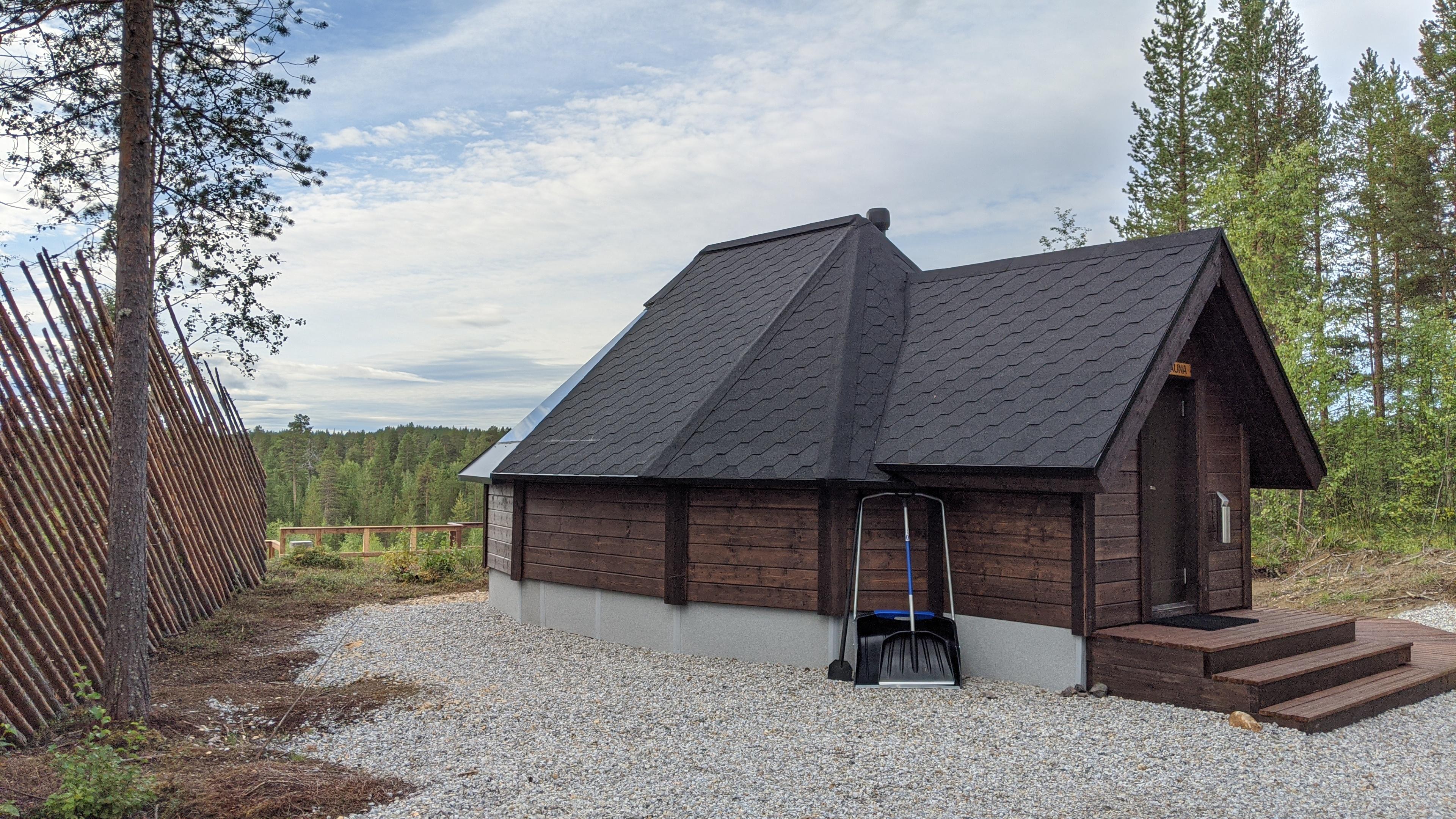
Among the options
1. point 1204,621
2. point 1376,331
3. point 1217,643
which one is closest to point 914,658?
point 1217,643

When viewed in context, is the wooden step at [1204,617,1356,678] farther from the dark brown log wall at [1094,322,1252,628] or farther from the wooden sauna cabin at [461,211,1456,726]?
the dark brown log wall at [1094,322,1252,628]

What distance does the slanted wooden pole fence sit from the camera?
4.78 meters

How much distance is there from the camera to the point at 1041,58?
987 cm

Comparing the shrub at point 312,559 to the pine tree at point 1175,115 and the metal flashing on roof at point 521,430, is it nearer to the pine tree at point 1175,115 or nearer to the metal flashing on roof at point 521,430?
the metal flashing on roof at point 521,430

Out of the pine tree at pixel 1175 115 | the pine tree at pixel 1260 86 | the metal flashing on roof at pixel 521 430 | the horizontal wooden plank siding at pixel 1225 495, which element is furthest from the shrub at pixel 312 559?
the pine tree at pixel 1260 86

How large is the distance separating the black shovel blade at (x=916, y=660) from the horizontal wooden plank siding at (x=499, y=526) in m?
4.37

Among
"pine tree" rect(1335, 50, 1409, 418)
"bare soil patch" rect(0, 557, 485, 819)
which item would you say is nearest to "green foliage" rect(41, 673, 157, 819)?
"bare soil patch" rect(0, 557, 485, 819)

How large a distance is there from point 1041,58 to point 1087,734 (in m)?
7.84

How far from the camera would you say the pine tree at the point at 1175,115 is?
18656 mm

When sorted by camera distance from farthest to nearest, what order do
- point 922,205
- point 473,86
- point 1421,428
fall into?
point 1421,428
point 922,205
point 473,86

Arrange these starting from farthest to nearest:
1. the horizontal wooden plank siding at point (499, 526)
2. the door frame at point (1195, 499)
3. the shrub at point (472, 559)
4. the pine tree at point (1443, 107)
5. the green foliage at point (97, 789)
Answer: the pine tree at point (1443, 107)
the shrub at point (472, 559)
the horizontal wooden plank siding at point (499, 526)
the door frame at point (1195, 499)
the green foliage at point (97, 789)

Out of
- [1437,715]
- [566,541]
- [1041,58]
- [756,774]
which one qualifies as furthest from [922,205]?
[756,774]

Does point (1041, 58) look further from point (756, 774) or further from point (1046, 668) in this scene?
point (756, 774)

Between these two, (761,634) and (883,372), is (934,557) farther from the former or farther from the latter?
(883,372)
